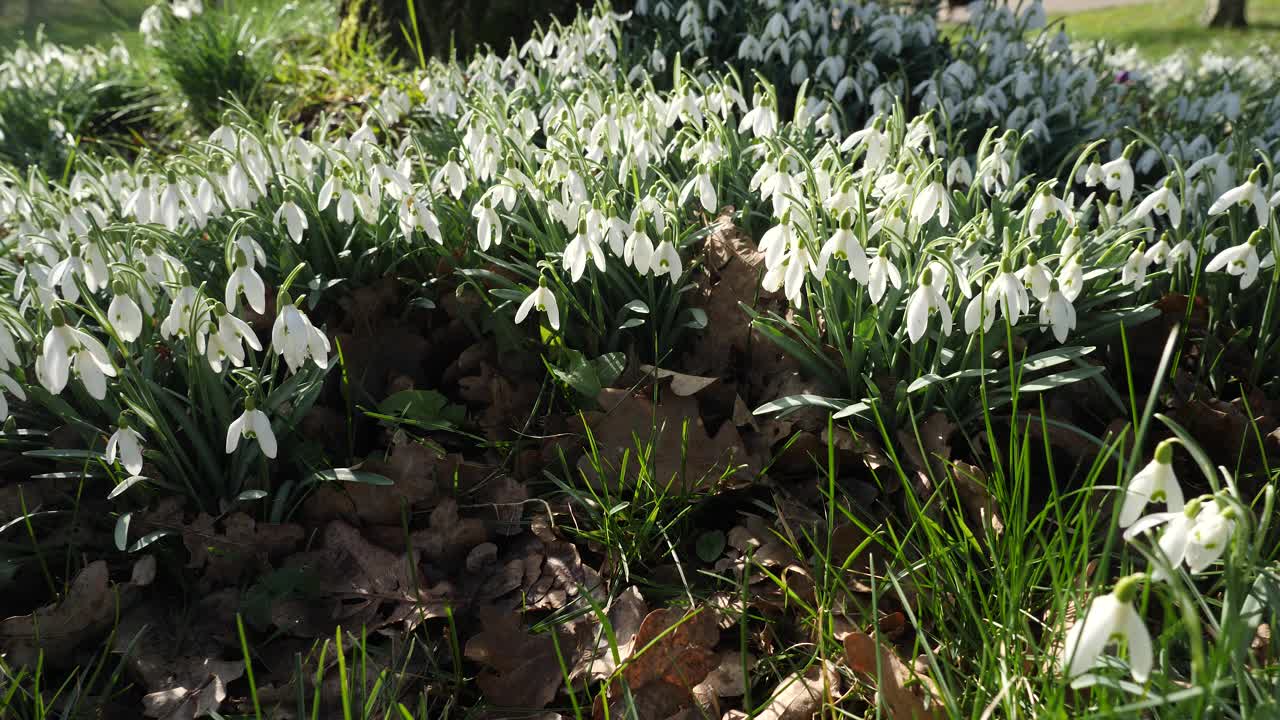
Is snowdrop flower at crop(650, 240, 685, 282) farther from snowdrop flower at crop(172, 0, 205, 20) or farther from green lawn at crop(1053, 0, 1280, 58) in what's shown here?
green lawn at crop(1053, 0, 1280, 58)

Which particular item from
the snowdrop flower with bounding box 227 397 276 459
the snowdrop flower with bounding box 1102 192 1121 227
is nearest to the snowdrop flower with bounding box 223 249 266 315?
the snowdrop flower with bounding box 227 397 276 459

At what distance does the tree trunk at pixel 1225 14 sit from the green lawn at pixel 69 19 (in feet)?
41.8

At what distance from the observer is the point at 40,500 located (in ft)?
6.07

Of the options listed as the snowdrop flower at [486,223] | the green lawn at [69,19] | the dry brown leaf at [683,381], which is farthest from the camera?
the green lawn at [69,19]

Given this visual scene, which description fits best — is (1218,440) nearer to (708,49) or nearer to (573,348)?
A: (573,348)

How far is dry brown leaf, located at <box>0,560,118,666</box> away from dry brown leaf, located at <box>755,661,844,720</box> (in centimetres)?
122

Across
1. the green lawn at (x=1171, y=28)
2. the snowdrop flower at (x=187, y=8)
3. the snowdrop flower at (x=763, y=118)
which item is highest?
the snowdrop flower at (x=187, y=8)

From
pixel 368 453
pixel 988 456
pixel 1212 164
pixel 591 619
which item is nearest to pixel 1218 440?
pixel 988 456

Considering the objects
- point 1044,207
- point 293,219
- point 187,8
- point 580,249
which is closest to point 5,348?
point 293,219

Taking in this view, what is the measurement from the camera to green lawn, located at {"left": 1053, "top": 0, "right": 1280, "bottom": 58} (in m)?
10.4

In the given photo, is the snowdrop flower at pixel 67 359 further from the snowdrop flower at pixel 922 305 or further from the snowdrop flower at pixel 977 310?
the snowdrop flower at pixel 977 310

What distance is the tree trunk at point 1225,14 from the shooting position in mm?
11586

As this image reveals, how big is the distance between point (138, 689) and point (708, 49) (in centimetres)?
337

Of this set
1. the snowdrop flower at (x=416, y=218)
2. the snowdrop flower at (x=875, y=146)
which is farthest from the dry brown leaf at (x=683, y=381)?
the snowdrop flower at (x=875, y=146)
